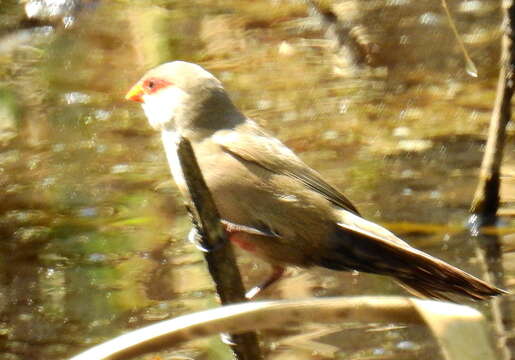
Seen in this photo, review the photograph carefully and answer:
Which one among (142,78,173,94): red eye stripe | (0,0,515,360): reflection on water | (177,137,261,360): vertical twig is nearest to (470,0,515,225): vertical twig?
Answer: (0,0,515,360): reflection on water

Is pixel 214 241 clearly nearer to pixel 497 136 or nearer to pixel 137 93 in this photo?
pixel 137 93

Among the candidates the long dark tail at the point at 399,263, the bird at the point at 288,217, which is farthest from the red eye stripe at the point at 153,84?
the long dark tail at the point at 399,263

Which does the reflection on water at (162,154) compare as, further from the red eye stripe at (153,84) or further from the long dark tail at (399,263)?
the red eye stripe at (153,84)

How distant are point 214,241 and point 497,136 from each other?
2613 millimetres

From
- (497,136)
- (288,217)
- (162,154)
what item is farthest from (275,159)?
(162,154)

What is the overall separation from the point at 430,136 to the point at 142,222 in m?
1.85

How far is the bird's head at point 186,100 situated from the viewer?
4250mm

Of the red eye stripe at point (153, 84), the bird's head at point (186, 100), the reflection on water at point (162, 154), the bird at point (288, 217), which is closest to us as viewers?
the bird at point (288, 217)

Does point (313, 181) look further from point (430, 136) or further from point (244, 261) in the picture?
point (430, 136)

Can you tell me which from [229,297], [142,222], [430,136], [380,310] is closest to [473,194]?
[430,136]

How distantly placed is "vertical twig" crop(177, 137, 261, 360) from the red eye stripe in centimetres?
159

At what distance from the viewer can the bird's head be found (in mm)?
4250

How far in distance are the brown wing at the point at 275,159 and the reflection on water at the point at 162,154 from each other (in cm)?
63

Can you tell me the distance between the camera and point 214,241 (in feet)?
9.30
